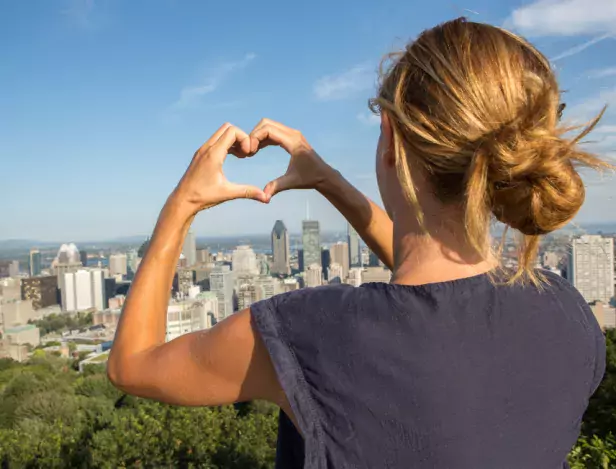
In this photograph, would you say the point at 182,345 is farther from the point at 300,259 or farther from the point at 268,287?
the point at 300,259

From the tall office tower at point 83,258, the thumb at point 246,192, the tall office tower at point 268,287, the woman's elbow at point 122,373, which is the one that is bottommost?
the tall office tower at point 268,287

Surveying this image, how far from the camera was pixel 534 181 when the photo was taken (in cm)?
59

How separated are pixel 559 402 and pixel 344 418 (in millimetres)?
248

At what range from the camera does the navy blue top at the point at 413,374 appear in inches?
20.9

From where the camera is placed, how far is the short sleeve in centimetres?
54

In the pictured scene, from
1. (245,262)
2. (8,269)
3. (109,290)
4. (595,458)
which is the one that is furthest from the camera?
(8,269)

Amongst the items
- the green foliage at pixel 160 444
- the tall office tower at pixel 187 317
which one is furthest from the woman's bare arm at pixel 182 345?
the tall office tower at pixel 187 317

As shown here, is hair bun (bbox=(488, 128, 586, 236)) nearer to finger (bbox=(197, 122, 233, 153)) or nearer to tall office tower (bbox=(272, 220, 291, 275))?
finger (bbox=(197, 122, 233, 153))

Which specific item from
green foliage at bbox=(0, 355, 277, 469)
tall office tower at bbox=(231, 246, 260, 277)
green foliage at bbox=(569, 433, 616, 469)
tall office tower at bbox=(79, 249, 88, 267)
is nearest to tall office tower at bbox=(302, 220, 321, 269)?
tall office tower at bbox=(231, 246, 260, 277)

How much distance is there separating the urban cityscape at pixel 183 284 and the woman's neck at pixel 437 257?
9283mm

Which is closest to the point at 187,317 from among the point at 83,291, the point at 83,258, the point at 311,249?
the point at 311,249

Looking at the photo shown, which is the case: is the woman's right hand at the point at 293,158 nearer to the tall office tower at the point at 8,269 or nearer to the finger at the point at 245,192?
the finger at the point at 245,192

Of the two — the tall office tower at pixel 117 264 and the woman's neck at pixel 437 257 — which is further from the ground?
the woman's neck at pixel 437 257

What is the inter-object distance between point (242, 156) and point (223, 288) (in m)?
30.2
